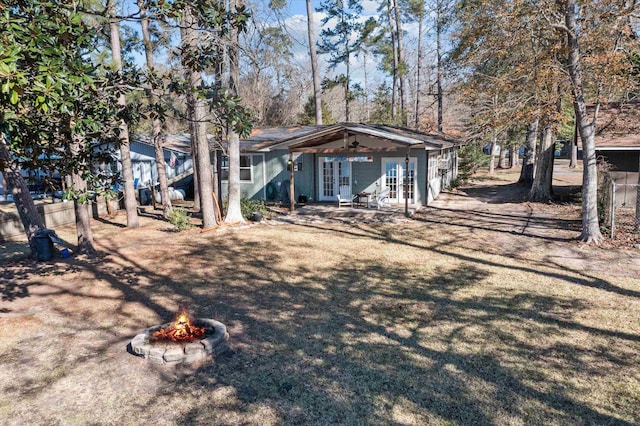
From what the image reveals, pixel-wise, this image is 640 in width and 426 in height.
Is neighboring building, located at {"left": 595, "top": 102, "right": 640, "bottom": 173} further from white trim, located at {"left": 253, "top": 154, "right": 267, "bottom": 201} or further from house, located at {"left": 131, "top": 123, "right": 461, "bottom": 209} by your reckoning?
white trim, located at {"left": 253, "top": 154, "right": 267, "bottom": 201}

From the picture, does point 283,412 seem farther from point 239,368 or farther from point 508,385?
point 508,385

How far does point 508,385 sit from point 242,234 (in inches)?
379

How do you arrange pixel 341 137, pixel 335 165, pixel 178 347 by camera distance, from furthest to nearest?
pixel 335 165, pixel 341 137, pixel 178 347

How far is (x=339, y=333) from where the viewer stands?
610 centimetres

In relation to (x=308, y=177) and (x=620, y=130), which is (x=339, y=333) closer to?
(x=308, y=177)

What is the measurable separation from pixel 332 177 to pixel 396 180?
2859mm

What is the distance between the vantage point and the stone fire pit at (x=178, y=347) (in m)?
5.25

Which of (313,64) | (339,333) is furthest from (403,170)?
(339,333)

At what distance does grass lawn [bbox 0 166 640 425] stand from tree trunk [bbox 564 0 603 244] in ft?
2.47

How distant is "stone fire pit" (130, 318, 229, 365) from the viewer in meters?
5.25

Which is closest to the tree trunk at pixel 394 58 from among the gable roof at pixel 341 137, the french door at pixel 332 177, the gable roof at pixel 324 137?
the gable roof at pixel 324 137

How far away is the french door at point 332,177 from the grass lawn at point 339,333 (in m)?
7.30

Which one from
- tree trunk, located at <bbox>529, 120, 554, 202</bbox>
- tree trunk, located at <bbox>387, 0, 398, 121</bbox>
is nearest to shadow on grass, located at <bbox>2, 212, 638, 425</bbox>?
tree trunk, located at <bbox>529, 120, 554, 202</bbox>

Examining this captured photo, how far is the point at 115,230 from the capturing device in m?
14.5
